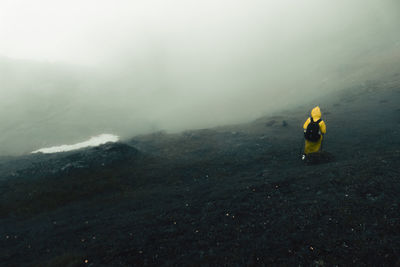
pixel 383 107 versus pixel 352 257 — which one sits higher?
pixel 383 107

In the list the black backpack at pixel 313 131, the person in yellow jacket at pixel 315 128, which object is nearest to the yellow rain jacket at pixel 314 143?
the person in yellow jacket at pixel 315 128

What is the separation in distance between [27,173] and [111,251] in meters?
21.9

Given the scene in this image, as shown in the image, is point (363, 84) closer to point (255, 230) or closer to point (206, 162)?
point (206, 162)

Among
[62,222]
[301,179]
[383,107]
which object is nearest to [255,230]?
[301,179]

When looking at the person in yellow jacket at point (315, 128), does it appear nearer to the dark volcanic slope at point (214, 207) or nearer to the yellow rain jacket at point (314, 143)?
the yellow rain jacket at point (314, 143)

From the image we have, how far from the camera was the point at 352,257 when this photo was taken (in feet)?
25.7

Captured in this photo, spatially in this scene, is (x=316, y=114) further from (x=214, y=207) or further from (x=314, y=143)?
(x=214, y=207)

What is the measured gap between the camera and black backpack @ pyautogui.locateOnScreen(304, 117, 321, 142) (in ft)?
53.6

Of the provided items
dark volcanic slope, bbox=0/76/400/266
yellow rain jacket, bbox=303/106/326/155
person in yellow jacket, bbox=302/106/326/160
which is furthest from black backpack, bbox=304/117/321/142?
dark volcanic slope, bbox=0/76/400/266

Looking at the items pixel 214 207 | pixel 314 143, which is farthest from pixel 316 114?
pixel 214 207

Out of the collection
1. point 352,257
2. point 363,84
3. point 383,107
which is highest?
point 363,84

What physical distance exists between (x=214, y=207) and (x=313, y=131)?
8.82 meters

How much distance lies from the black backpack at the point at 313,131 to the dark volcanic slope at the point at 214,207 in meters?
2.15

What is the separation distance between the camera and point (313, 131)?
1658cm
